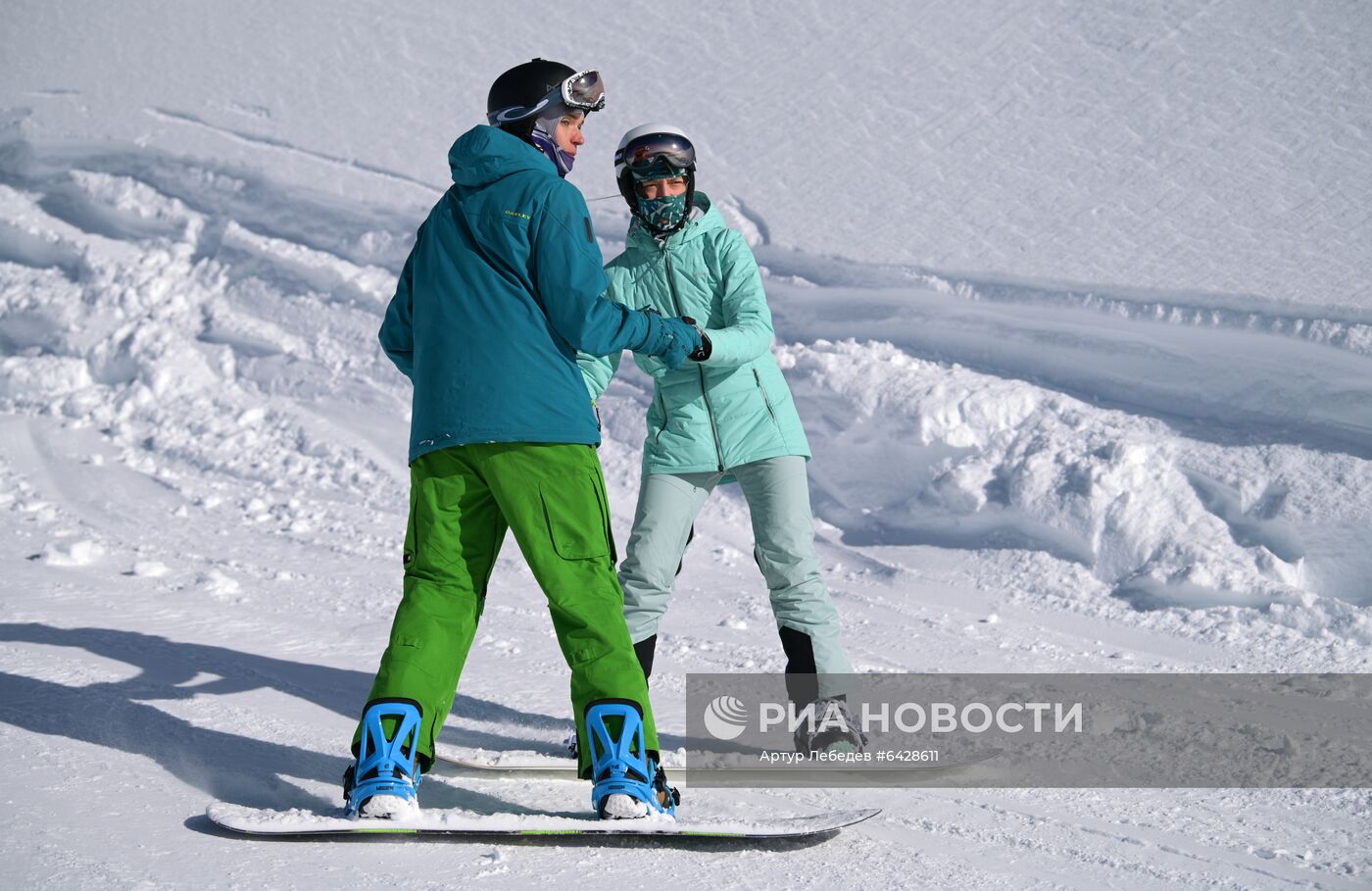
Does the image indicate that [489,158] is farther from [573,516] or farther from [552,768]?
[552,768]

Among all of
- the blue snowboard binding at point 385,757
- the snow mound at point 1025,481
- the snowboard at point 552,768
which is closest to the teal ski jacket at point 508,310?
the blue snowboard binding at point 385,757

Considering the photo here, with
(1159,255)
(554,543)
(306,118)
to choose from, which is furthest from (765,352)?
(306,118)

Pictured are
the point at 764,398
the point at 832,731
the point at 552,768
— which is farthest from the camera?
the point at 764,398

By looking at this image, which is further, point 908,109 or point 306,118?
point 306,118

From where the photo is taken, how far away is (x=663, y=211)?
3.66 m

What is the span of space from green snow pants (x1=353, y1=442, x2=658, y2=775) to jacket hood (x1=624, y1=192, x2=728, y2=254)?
37.6 inches

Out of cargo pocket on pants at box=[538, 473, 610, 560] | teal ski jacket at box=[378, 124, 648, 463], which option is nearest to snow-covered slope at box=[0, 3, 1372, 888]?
cargo pocket on pants at box=[538, 473, 610, 560]

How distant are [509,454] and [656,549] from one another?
2.92 feet

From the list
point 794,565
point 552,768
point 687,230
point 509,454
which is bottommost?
point 552,768

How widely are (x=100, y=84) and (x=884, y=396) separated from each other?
8.17 meters

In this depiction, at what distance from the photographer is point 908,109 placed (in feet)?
30.8

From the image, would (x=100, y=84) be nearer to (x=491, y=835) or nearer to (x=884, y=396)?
(x=884, y=396)

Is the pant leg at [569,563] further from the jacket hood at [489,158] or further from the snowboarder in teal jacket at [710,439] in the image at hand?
the snowboarder in teal jacket at [710,439]

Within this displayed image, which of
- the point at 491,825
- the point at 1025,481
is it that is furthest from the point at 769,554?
the point at 1025,481
